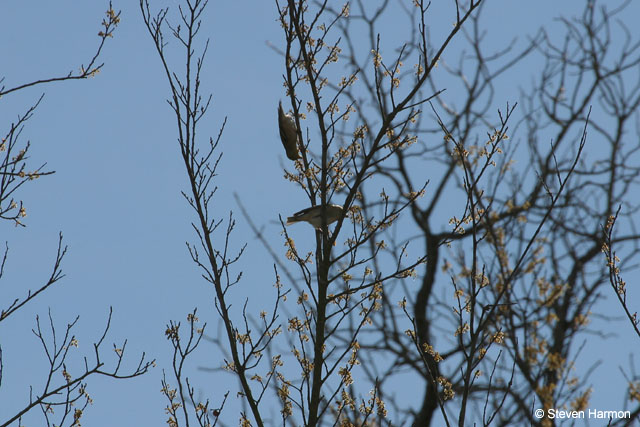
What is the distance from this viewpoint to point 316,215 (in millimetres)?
5977

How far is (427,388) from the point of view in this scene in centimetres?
1366

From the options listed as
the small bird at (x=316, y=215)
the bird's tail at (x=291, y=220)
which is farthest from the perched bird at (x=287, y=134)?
the small bird at (x=316, y=215)

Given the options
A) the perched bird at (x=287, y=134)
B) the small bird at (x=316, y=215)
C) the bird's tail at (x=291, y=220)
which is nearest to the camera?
the small bird at (x=316, y=215)

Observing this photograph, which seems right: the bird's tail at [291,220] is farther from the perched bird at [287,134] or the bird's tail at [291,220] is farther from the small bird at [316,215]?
the perched bird at [287,134]

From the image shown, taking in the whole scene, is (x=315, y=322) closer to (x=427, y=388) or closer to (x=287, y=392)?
(x=287, y=392)

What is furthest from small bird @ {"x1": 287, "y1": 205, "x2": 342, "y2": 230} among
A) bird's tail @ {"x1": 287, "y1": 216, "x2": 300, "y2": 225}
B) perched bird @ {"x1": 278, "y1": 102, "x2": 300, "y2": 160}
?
perched bird @ {"x1": 278, "y1": 102, "x2": 300, "y2": 160}

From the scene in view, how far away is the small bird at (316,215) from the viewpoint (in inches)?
234

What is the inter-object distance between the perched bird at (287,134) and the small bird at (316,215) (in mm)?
1469

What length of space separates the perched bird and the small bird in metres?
1.47

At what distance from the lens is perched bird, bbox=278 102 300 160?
28.1ft

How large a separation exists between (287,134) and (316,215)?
9.15 feet

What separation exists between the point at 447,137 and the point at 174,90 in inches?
72.8

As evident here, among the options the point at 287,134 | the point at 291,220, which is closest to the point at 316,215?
the point at 291,220

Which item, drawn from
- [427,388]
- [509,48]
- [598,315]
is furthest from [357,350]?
[509,48]
